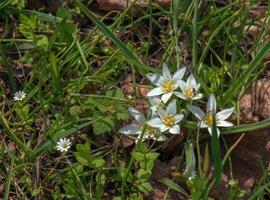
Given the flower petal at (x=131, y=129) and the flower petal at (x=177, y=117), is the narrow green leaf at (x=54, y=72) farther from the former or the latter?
the flower petal at (x=177, y=117)

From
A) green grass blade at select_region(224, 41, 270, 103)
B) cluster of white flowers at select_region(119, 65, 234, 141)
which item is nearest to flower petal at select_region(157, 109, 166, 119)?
cluster of white flowers at select_region(119, 65, 234, 141)

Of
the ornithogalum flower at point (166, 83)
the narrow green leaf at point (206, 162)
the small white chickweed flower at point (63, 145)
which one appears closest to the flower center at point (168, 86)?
the ornithogalum flower at point (166, 83)

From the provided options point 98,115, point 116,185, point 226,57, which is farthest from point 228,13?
point 116,185

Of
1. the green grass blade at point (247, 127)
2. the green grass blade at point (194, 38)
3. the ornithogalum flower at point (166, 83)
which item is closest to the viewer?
the green grass blade at point (247, 127)

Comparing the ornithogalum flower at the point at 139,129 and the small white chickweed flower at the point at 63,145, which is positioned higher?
the ornithogalum flower at the point at 139,129

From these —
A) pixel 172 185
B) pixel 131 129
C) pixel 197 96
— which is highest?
pixel 197 96

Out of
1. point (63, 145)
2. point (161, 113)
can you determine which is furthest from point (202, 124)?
point (63, 145)

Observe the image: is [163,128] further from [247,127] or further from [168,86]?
[247,127]
